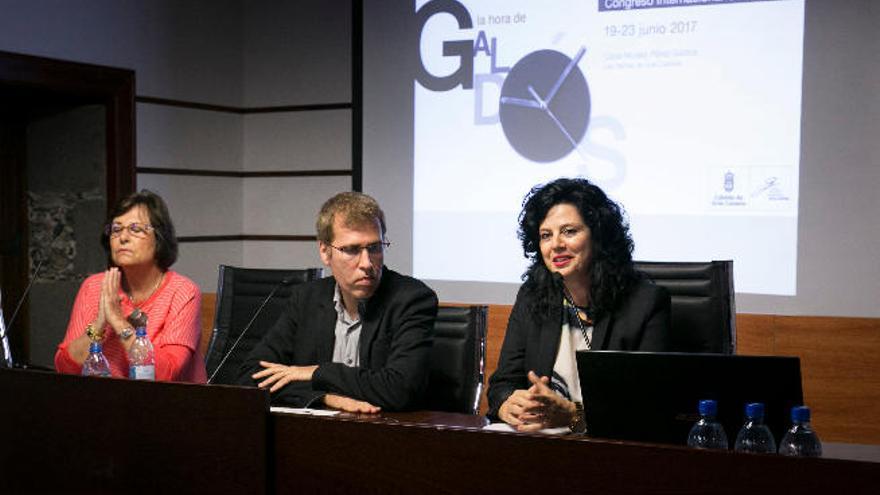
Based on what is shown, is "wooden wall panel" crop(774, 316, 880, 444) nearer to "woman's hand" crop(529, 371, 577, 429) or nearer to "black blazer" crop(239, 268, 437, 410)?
"black blazer" crop(239, 268, 437, 410)

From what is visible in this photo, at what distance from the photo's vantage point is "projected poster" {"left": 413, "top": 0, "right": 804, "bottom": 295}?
170 inches

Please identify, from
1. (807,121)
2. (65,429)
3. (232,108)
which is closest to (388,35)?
(232,108)

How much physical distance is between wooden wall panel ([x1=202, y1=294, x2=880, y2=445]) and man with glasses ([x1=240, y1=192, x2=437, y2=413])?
6.19ft

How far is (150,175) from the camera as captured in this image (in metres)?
5.16

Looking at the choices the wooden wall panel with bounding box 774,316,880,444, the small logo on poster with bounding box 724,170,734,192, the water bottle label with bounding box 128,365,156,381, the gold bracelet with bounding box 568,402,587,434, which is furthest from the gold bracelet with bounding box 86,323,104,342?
the small logo on poster with bounding box 724,170,734,192

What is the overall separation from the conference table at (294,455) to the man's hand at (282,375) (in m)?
0.71

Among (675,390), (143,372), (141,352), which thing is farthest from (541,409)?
(141,352)

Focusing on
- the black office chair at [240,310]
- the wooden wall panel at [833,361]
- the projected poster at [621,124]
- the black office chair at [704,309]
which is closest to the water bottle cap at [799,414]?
the black office chair at [704,309]

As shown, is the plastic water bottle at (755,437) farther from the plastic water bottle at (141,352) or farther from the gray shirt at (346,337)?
the plastic water bottle at (141,352)

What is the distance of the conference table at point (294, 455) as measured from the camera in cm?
141

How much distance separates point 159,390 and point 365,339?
0.95m

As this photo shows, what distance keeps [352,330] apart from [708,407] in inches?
50.7

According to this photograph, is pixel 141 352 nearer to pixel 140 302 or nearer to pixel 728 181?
pixel 140 302

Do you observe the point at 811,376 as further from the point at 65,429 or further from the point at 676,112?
the point at 65,429
